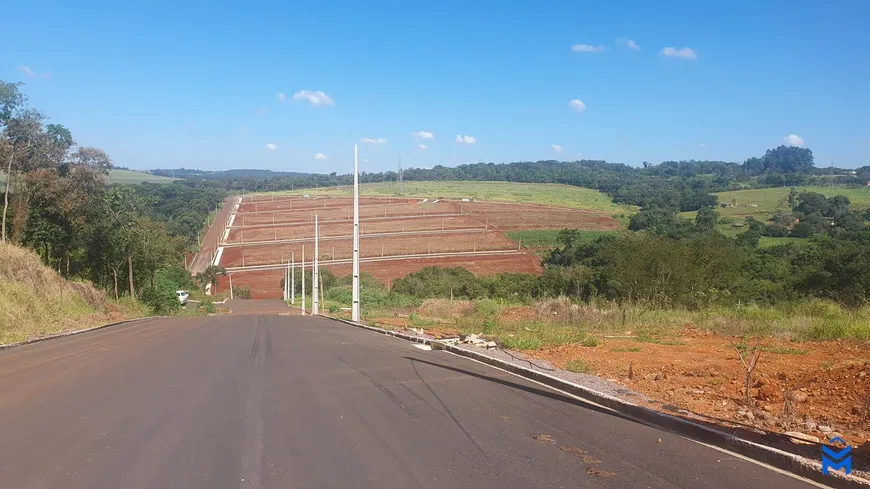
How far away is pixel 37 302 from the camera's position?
26125 millimetres

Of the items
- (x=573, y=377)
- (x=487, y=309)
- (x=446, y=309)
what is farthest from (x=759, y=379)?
(x=446, y=309)

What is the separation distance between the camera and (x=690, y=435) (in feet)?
23.6

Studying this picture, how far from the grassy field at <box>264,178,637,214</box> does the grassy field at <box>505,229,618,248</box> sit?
22.0m

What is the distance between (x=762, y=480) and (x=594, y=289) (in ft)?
129

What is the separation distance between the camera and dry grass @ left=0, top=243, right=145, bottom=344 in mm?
21281

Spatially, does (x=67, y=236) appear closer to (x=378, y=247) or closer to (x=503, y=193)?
(x=378, y=247)

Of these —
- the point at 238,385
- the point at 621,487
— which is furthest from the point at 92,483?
the point at 238,385

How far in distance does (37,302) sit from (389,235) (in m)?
76.8

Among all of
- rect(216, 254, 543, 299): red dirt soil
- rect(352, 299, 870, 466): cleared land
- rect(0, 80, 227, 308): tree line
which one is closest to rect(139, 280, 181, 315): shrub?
rect(0, 80, 227, 308): tree line

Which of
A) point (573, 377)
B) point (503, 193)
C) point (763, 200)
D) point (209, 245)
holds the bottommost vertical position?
point (209, 245)

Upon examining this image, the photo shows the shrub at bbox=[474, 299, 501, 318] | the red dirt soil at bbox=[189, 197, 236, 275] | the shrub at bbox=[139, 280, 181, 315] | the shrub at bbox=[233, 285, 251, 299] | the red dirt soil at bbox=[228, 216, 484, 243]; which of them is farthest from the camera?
the red dirt soil at bbox=[228, 216, 484, 243]

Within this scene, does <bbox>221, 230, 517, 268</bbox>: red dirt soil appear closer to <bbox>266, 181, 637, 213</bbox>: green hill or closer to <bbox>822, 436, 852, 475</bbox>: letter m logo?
<bbox>266, 181, 637, 213</bbox>: green hill

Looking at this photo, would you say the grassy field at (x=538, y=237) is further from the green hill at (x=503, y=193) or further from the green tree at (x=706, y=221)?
the green hill at (x=503, y=193)

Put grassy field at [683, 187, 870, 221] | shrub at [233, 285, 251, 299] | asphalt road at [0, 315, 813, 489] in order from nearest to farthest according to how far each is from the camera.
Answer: asphalt road at [0, 315, 813, 489]
grassy field at [683, 187, 870, 221]
shrub at [233, 285, 251, 299]
